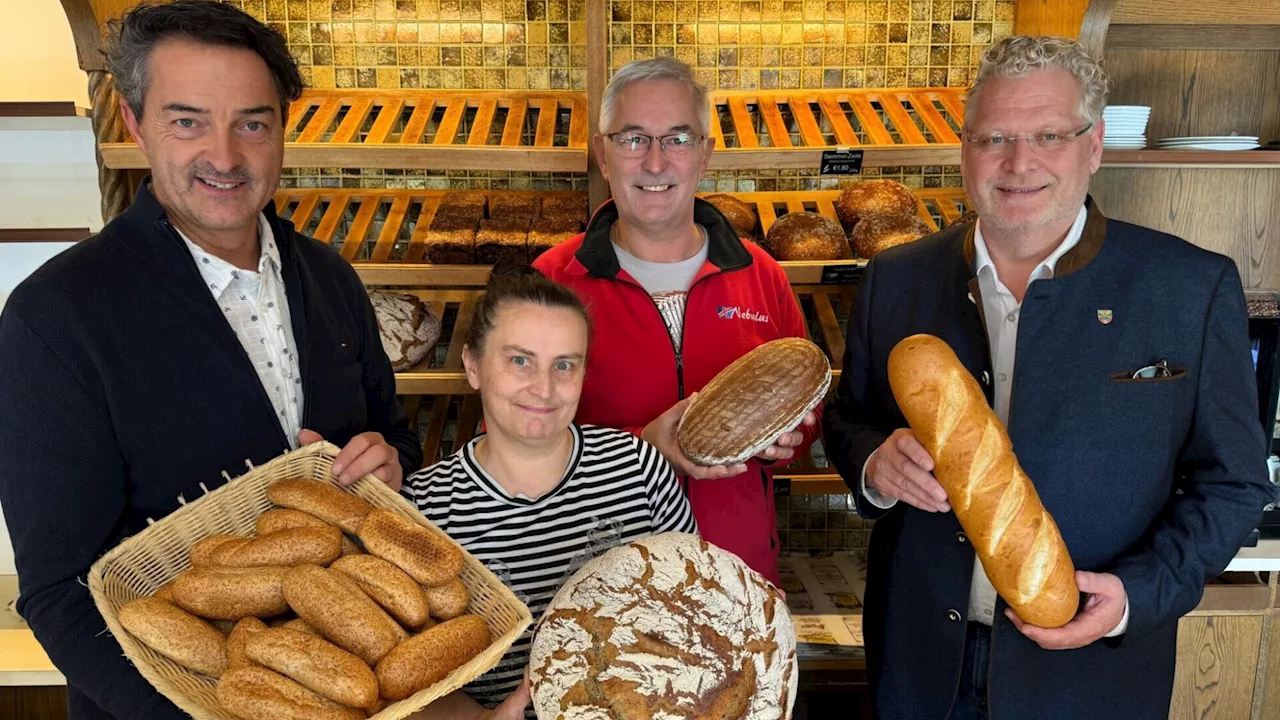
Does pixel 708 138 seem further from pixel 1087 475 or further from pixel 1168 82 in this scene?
pixel 1168 82

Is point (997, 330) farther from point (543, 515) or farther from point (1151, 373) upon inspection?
point (543, 515)

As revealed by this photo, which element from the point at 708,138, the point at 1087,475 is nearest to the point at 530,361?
the point at 708,138

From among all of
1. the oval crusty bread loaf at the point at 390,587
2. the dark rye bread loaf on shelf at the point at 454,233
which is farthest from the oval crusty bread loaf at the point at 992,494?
the dark rye bread loaf on shelf at the point at 454,233

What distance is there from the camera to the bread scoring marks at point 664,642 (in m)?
1.18

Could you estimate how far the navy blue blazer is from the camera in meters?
1.55

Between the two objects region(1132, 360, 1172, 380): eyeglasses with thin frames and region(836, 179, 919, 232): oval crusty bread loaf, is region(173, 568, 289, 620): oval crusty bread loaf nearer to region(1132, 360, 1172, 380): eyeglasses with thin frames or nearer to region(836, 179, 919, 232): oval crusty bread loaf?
region(1132, 360, 1172, 380): eyeglasses with thin frames

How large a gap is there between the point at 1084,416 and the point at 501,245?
1.58 meters

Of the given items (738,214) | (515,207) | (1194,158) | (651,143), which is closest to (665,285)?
(651,143)

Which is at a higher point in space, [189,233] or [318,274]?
[189,233]

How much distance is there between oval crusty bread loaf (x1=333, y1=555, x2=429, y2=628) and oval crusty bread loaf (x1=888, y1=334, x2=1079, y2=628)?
0.87 meters

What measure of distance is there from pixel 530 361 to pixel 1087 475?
1.01m

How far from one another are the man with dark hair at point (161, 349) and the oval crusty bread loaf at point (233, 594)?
0.20 metres

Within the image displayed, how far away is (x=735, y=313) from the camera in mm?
2107

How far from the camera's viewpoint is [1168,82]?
2.71 m
